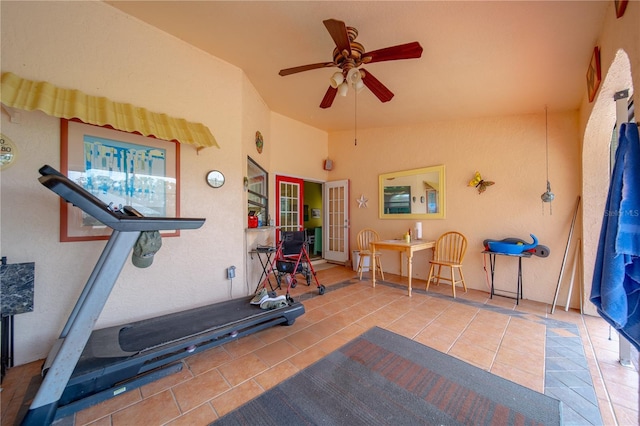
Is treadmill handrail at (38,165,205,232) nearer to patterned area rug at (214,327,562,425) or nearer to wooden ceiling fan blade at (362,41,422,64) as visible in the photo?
patterned area rug at (214,327,562,425)

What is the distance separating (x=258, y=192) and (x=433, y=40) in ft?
10.3

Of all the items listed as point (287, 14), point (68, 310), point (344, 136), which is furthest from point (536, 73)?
point (68, 310)

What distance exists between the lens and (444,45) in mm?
2256

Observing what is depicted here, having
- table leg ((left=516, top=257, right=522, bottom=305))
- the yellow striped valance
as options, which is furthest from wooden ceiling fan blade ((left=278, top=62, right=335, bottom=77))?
table leg ((left=516, top=257, right=522, bottom=305))

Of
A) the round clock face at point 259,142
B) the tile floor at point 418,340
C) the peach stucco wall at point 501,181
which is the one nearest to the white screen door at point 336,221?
the peach stucco wall at point 501,181

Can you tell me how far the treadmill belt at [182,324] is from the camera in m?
1.82

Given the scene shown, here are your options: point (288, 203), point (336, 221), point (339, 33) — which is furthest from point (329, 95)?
point (336, 221)

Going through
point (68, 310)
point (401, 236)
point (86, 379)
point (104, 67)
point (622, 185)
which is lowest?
point (86, 379)

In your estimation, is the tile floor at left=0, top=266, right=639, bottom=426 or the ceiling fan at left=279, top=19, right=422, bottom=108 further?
the ceiling fan at left=279, top=19, right=422, bottom=108

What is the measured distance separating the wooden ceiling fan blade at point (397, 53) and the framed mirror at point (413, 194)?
2.47 metres

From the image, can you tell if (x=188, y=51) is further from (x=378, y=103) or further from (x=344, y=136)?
(x=344, y=136)

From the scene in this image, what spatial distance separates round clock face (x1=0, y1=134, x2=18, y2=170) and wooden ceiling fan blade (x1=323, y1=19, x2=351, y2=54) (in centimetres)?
261

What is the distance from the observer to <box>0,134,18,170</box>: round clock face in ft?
5.87

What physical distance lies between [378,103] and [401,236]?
247 centimetres
